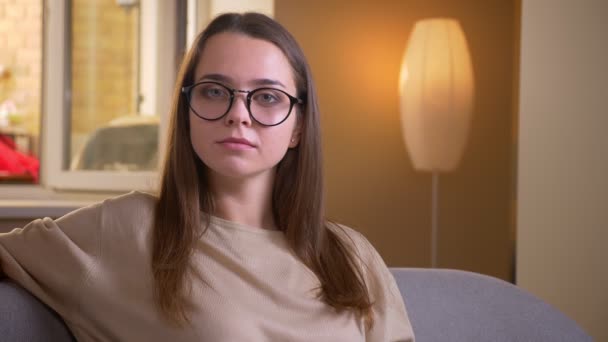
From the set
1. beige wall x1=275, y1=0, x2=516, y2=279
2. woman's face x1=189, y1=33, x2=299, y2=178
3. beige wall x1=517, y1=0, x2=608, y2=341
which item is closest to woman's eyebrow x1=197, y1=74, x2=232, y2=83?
woman's face x1=189, y1=33, x2=299, y2=178

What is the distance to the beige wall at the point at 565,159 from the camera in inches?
93.7

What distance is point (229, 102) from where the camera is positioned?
1216mm

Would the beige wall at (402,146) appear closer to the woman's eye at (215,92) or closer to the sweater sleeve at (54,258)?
the woman's eye at (215,92)

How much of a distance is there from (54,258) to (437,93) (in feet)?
6.97

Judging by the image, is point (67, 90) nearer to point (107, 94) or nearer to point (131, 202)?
point (107, 94)

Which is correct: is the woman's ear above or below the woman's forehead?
below

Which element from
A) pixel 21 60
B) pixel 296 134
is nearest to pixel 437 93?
pixel 296 134

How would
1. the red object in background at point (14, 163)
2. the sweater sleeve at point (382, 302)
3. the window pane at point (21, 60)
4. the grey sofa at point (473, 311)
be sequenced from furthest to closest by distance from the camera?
the window pane at point (21, 60)
the red object in background at point (14, 163)
the grey sofa at point (473, 311)
the sweater sleeve at point (382, 302)

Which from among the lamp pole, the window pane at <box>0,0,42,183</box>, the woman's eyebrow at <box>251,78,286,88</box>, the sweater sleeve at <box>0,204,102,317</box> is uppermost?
the window pane at <box>0,0,42,183</box>

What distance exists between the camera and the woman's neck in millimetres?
1294

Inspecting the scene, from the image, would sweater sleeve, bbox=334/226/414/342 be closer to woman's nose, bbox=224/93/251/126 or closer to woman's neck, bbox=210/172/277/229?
woman's neck, bbox=210/172/277/229

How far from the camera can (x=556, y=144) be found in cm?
247

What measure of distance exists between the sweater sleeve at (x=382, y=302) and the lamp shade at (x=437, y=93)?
1645mm

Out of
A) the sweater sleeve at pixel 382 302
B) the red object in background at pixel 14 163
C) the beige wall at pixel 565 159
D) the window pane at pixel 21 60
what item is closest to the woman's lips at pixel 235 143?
the sweater sleeve at pixel 382 302
